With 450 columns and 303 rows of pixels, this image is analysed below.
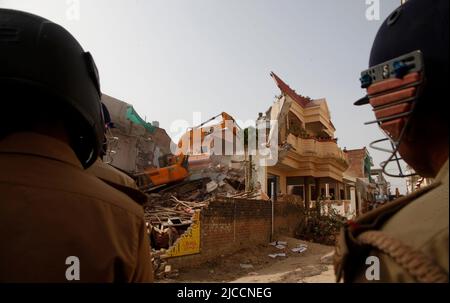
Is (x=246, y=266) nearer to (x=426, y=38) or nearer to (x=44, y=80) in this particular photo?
(x=44, y=80)

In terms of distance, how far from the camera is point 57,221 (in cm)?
123

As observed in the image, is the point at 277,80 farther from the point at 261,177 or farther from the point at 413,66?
the point at 413,66

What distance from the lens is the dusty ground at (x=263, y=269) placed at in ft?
25.6

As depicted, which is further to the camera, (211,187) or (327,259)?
(211,187)

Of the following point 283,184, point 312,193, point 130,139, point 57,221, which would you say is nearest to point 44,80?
point 57,221

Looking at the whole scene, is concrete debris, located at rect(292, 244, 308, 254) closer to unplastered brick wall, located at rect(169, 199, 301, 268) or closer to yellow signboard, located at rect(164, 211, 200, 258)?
unplastered brick wall, located at rect(169, 199, 301, 268)

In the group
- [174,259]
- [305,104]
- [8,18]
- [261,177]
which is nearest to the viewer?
[8,18]

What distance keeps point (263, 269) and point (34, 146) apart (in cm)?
859

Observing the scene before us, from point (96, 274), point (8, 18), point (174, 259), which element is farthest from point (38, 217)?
point (174, 259)

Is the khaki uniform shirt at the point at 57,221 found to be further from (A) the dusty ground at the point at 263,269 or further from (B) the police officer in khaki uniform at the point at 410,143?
(A) the dusty ground at the point at 263,269

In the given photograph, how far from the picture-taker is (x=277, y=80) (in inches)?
717

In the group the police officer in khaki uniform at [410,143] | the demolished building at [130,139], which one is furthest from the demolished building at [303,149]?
the police officer in khaki uniform at [410,143]

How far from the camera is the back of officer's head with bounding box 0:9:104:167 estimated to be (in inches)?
57.4

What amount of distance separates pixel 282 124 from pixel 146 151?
32.7 ft
